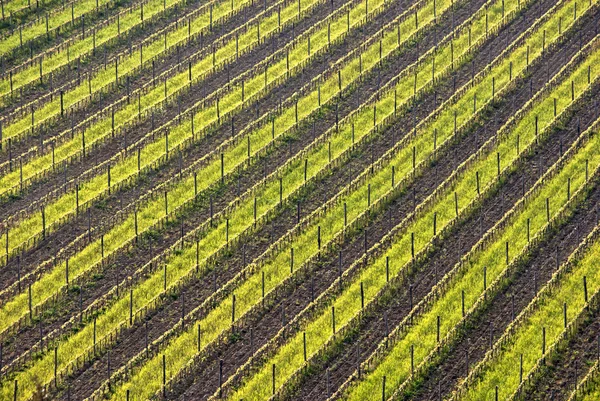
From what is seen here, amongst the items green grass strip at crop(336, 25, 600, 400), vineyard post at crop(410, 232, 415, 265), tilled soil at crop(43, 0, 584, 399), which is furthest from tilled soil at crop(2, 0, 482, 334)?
vineyard post at crop(410, 232, 415, 265)

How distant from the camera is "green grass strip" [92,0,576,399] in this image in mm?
66875

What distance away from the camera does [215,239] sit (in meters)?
78.1

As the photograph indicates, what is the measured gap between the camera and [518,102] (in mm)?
91312

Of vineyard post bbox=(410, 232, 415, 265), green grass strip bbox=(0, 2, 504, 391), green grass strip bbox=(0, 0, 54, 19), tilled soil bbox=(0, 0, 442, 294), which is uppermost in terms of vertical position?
green grass strip bbox=(0, 0, 54, 19)

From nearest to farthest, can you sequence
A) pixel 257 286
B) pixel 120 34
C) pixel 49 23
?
pixel 257 286 → pixel 120 34 → pixel 49 23

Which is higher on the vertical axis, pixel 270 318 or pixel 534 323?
pixel 270 318

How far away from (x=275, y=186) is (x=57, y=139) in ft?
47.2

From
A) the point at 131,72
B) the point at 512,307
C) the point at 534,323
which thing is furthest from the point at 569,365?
the point at 131,72

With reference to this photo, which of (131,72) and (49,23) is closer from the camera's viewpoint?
(131,72)

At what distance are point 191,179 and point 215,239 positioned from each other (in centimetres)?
688

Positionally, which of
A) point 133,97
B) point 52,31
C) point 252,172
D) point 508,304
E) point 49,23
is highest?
point 49,23

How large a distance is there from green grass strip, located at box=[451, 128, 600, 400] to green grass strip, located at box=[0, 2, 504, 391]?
42.3ft

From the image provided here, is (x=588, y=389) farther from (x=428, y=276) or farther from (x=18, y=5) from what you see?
(x=18, y=5)

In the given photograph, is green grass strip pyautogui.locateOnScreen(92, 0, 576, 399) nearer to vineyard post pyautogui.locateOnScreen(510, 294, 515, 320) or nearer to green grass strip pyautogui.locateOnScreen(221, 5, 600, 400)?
green grass strip pyautogui.locateOnScreen(221, 5, 600, 400)
